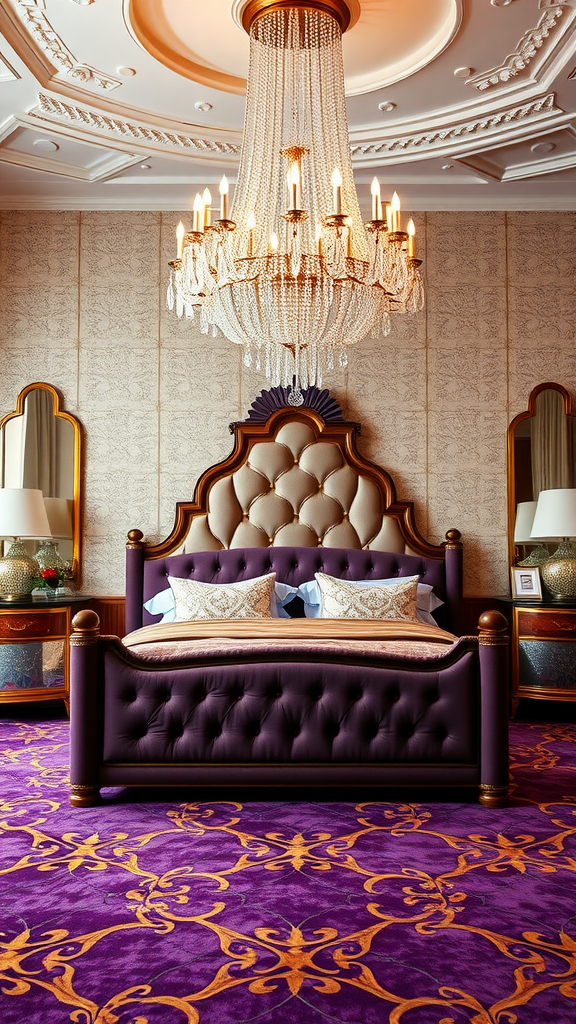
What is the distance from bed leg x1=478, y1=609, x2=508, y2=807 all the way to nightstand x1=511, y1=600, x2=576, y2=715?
1958mm

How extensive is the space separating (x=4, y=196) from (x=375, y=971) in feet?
A: 18.2

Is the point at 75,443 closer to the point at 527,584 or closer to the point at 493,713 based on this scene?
the point at 527,584

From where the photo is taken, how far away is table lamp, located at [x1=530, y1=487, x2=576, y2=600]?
5285 millimetres

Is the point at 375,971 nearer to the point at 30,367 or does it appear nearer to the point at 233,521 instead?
the point at 233,521

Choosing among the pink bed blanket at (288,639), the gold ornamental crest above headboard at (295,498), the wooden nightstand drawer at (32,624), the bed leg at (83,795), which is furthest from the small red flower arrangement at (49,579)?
the bed leg at (83,795)

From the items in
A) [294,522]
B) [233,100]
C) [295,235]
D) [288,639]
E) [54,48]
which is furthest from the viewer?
[294,522]

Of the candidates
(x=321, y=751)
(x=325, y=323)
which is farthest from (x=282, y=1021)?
(x=325, y=323)

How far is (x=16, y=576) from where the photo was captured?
17.3 feet

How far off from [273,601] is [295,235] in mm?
2467

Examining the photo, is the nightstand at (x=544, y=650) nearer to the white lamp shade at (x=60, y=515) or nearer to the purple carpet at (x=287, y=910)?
the purple carpet at (x=287, y=910)

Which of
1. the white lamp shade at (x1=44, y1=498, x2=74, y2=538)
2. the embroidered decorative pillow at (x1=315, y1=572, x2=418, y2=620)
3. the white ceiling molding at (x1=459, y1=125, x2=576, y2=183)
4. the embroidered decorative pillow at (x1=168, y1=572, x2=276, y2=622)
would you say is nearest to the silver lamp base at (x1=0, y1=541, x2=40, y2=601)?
the white lamp shade at (x1=44, y1=498, x2=74, y2=538)

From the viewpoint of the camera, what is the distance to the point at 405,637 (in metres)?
4.00

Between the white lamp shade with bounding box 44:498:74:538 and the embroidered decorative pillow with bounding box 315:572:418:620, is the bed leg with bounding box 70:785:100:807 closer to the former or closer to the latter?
the embroidered decorative pillow with bounding box 315:572:418:620

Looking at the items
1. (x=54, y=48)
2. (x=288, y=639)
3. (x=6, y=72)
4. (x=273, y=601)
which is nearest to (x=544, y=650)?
(x=273, y=601)
